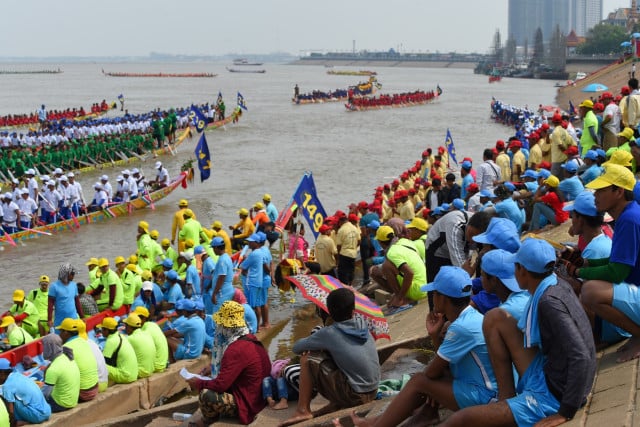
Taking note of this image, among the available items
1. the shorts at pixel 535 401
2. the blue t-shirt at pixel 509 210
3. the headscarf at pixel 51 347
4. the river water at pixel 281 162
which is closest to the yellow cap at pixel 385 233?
the blue t-shirt at pixel 509 210

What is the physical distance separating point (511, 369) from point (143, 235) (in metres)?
8.80

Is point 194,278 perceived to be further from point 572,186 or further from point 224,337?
point 572,186

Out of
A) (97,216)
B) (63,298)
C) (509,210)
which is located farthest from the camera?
(97,216)

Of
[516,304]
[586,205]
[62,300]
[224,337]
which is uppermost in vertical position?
[586,205]

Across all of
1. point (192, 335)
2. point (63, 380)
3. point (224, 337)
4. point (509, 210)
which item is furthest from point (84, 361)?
point (509, 210)

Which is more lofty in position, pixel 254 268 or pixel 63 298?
pixel 254 268

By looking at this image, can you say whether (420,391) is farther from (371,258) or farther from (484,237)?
Result: (371,258)

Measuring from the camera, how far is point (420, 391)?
199 inches

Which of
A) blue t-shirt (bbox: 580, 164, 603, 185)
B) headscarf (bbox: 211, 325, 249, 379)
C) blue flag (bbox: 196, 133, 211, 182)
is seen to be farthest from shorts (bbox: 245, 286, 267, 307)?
blue flag (bbox: 196, 133, 211, 182)

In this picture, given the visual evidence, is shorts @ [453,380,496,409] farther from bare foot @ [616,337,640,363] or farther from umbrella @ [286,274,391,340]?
umbrella @ [286,274,391,340]

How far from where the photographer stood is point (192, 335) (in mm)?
9125

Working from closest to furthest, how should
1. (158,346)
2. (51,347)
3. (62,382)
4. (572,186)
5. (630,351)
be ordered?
(630,351) → (62,382) → (51,347) → (158,346) → (572,186)

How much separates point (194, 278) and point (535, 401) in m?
7.10

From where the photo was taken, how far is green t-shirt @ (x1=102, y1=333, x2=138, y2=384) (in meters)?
8.23
